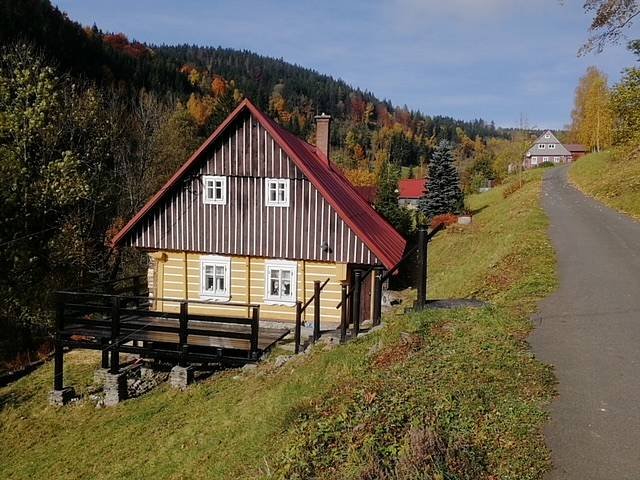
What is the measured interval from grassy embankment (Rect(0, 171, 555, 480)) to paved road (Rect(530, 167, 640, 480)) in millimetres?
320

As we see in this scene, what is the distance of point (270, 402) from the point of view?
9430mm

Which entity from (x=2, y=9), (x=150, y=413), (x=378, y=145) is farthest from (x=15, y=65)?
(x=378, y=145)

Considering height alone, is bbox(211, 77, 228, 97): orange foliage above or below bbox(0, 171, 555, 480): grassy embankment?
above

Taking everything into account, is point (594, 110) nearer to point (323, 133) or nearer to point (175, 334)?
point (323, 133)

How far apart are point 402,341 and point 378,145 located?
130 metres

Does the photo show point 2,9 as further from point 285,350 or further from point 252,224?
point 285,350

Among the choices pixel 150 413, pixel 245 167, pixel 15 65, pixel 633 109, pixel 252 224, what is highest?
pixel 15 65

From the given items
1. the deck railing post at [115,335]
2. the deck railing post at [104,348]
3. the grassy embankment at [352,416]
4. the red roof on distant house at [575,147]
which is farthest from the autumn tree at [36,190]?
Result: the red roof on distant house at [575,147]

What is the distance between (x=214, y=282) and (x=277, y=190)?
13.1 feet

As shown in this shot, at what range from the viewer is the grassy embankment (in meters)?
5.89

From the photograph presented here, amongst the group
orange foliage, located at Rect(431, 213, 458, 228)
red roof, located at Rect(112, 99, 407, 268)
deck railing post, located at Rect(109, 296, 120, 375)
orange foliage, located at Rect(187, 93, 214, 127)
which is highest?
orange foliage, located at Rect(187, 93, 214, 127)

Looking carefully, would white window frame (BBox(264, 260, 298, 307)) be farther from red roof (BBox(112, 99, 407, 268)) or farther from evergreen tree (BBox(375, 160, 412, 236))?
evergreen tree (BBox(375, 160, 412, 236))

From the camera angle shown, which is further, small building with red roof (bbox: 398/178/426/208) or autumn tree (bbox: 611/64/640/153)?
small building with red roof (bbox: 398/178/426/208)

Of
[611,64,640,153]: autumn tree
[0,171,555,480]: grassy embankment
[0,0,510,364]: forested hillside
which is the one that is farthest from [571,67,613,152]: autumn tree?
[0,171,555,480]: grassy embankment
